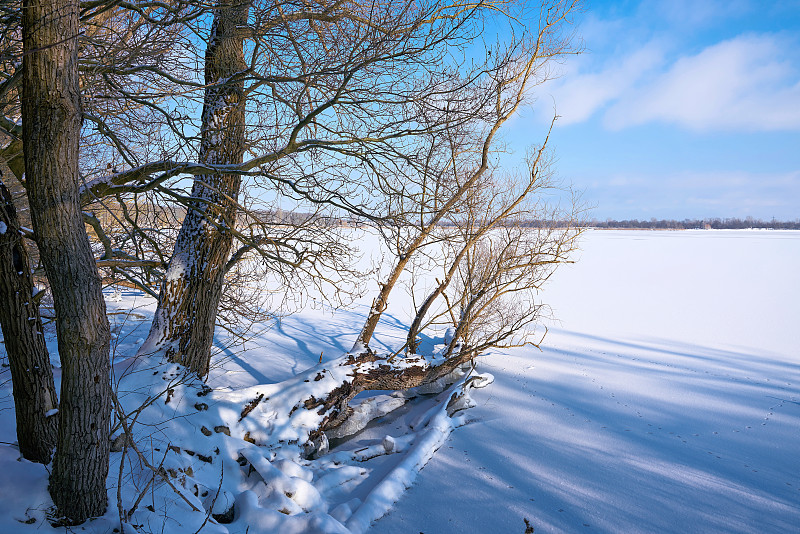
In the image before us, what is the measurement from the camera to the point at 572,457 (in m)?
5.37

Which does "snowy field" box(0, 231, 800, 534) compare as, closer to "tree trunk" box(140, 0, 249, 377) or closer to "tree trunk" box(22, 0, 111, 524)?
"tree trunk" box(22, 0, 111, 524)

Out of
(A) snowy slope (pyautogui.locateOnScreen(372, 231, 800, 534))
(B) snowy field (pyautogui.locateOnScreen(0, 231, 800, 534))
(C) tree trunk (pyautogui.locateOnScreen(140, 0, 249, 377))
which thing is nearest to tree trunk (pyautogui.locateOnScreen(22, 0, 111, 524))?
(B) snowy field (pyautogui.locateOnScreen(0, 231, 800, 534))

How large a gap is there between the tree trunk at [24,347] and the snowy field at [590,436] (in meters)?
0.17

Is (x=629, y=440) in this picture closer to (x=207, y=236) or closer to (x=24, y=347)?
(x=207, y=236)

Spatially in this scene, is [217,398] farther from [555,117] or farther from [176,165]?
[555,117]

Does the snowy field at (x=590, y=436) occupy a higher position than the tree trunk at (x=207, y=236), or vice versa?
the tree trunk at (x=207, y=236)

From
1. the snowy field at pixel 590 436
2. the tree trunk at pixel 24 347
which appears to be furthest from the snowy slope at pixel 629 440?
the tree trunk at pixel 24 347

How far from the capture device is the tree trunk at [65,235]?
2434mm

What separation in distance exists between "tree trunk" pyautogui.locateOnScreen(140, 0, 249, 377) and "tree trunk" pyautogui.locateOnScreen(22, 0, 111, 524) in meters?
2.01

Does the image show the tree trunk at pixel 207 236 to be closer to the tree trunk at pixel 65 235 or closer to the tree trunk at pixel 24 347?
the tree trunk at pixel 24 347

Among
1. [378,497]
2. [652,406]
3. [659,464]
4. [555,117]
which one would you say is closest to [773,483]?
[659,464]

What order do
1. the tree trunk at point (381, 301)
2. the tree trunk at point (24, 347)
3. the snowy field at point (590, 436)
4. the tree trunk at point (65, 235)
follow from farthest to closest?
the tree trunk at point (381, 301)
the snowy field at point (590, 436)
the tree trunk at point (24, 347)
the tree trunk at point (65, 235)

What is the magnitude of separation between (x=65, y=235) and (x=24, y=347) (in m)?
0.94

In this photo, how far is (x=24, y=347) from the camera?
2.87 m
